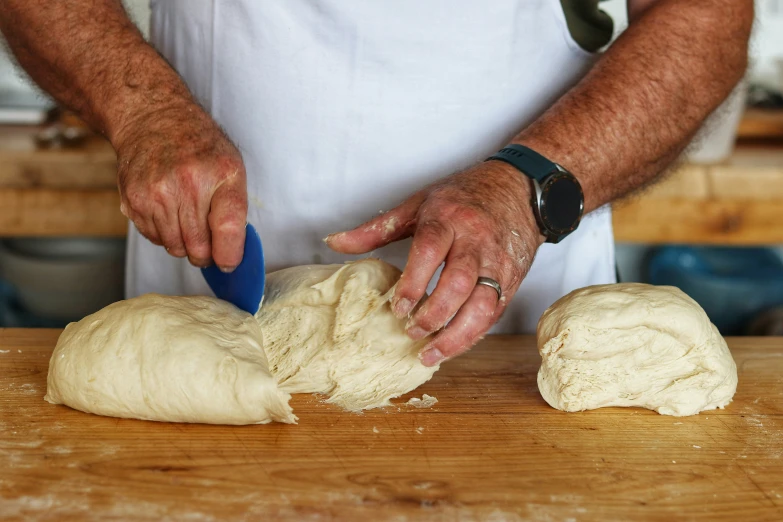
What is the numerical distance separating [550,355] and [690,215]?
1.69 m

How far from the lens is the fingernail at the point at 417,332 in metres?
1.38

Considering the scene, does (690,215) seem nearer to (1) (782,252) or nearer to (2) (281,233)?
(1) (782,252)

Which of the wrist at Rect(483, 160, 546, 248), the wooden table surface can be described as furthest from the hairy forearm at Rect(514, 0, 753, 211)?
the wooden table surface

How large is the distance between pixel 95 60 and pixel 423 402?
1001mm

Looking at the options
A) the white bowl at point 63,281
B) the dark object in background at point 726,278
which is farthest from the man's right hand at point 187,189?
the dark object in background at point 726,278

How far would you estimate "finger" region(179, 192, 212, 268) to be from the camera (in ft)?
4.66

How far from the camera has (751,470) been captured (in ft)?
4.30

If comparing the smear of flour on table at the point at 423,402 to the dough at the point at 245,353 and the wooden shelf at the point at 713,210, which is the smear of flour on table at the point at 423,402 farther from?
the wooden shelf at the point at 713,210

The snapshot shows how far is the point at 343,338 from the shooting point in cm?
156

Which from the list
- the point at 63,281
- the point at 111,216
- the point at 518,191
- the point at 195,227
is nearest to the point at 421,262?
the point at 518,191

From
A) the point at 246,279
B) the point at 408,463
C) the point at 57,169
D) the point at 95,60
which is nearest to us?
the point at 408,463

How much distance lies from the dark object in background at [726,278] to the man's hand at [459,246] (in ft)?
6.70

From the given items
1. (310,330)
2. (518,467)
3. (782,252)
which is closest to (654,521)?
(518,467)

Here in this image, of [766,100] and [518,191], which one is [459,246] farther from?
[766,100]
